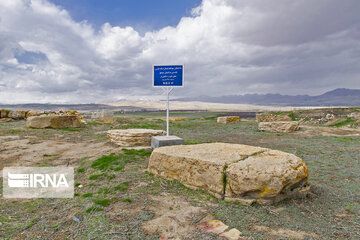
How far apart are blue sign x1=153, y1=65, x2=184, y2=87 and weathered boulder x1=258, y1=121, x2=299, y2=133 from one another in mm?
12675

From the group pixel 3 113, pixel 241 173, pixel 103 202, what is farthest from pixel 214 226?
pixel 3 113

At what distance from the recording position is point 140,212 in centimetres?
430

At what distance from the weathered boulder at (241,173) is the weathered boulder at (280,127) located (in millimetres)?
14373

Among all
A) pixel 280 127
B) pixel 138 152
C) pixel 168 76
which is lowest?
pixel 138 152

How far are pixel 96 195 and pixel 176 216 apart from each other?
224 centimetres

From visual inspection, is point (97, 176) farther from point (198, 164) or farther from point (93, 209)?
point (198, 164)

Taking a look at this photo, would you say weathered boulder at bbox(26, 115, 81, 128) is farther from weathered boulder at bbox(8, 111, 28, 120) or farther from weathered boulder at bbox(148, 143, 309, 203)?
weathered boulder at bbox(148, 143, 309, 203)

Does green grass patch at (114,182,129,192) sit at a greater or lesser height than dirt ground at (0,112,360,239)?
greater

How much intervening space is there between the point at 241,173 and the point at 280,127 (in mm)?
16215

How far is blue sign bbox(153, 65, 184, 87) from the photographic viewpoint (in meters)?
9.89

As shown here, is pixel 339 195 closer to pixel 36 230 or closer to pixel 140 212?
pixel 140 212

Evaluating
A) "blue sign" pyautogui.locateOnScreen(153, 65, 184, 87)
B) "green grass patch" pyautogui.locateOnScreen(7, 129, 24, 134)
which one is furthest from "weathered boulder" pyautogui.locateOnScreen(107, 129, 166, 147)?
"green grass patch" pyautogui.locateOnScreen(7, 129, 24, 134)

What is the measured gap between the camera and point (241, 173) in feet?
15.1

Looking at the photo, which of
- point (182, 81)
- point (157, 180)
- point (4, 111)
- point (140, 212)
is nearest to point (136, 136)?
point (182, 81)
